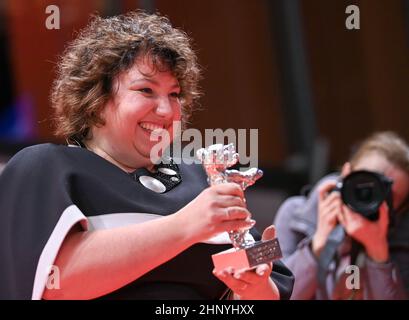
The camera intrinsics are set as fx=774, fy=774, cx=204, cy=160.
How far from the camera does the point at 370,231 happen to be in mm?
2230

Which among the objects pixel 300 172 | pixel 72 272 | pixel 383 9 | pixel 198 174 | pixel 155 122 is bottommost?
pixel 300 172

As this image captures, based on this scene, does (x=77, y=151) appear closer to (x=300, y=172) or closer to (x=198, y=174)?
(x=198, y=174)

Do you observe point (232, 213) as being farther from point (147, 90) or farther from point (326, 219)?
point (326, 219)

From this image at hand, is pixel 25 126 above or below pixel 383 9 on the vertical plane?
below

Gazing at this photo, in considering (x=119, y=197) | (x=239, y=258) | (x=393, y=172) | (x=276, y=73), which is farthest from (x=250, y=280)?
(x=276, y=73)

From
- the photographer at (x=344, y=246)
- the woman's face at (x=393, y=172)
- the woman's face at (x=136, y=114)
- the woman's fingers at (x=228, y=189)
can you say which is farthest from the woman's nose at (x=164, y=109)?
the woman's face at (x=393, y=172)

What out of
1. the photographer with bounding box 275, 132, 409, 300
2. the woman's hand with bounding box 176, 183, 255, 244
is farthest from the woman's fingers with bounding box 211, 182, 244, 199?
the photographer with bounding box 275, 132, 409, 300

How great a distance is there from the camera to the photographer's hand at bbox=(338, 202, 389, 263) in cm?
223

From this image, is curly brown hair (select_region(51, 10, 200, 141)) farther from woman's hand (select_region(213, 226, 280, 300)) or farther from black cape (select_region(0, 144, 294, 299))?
woman's hand (select_region(213, 226, 280, 300))

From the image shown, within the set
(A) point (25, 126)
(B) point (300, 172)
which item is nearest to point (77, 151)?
(A) point (25, 126)

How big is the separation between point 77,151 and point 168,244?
10.9 inches

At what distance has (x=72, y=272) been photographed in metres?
1.34

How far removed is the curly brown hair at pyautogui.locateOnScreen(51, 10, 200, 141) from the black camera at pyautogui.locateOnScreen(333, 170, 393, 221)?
Result: 81cm
